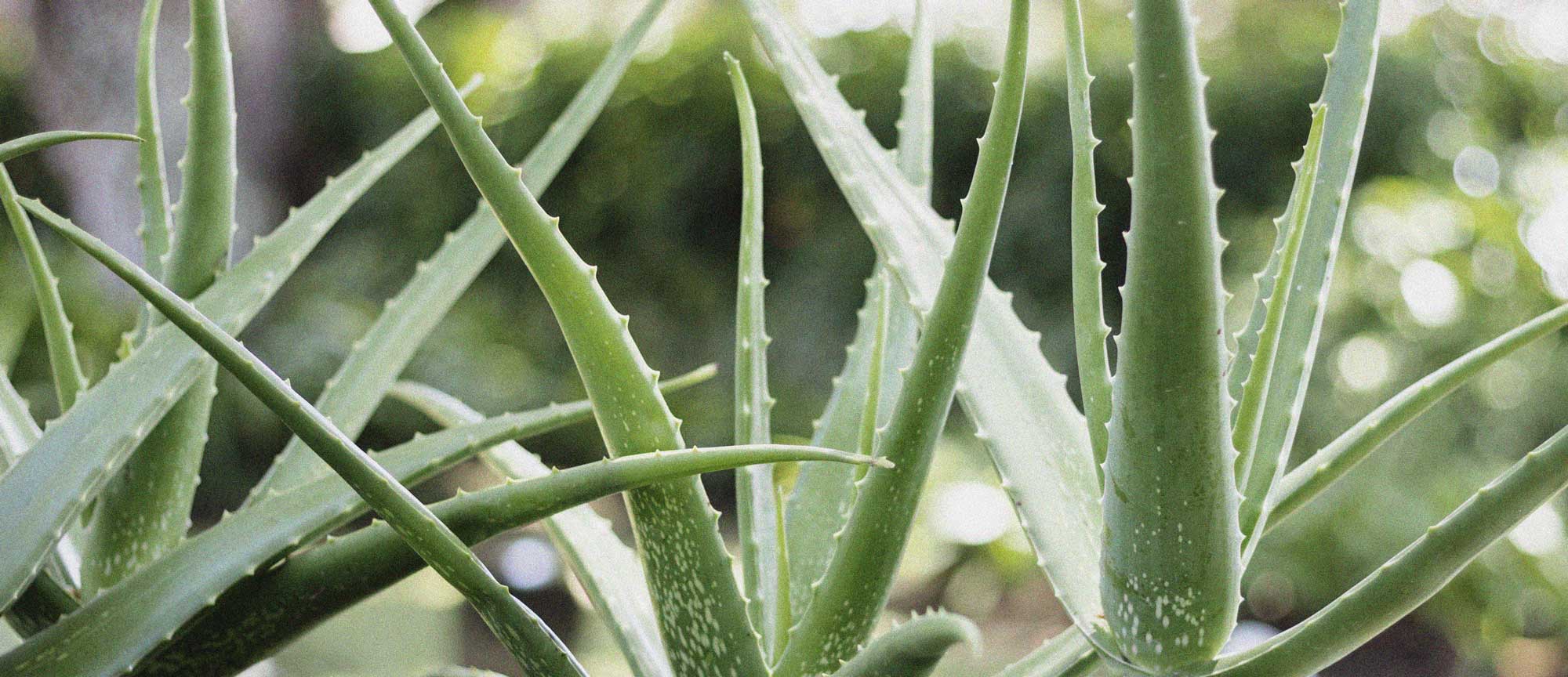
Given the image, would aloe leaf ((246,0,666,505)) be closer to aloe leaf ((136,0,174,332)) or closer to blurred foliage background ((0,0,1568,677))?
aloe leaf ((136,0,174,332))

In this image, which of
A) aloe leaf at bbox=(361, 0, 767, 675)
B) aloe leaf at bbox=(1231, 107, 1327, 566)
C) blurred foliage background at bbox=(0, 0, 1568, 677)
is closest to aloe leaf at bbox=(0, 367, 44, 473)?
aloe leaf at bbox=(361, 0, 767, 675)

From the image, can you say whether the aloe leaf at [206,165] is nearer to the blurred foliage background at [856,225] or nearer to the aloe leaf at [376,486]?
the aloe leaf at [376,486]

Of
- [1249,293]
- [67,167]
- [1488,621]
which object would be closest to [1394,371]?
[1249,293]

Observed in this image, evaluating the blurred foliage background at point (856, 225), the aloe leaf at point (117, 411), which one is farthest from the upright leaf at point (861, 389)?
the blurred foliage background at point (856, 225)

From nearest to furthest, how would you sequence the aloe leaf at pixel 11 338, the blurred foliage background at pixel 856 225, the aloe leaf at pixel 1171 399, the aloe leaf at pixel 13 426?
the aloe leaf at pixel 1171 399 < the aloe leaf at pixel 13 426 < the aloe leaf at pixel 11 338 < the blurred foliage background at pixel 856 225

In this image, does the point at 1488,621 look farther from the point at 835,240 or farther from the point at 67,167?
the point at 67,167

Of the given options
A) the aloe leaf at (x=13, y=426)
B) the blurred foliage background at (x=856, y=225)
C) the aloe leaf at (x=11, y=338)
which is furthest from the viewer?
the blurred foliage background at (x=856, y=225)
